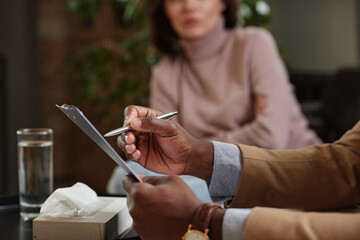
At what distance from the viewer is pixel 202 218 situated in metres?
0.79

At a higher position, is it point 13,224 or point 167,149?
point 167,149

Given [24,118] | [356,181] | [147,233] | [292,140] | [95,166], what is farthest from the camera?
[95,166]

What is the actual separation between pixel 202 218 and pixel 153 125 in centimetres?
19

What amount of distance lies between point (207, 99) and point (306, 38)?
1709 mm

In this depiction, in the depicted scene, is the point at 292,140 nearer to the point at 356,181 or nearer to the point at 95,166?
the point at 356,181

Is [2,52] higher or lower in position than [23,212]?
higher

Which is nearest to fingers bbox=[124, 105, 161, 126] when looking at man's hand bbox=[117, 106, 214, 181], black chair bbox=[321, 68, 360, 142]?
man's hand bbox=[117, 106, 214, 181]

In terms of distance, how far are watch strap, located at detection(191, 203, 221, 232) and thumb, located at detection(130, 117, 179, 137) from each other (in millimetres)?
167

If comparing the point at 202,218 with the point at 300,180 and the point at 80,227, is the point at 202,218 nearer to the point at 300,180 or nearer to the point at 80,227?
the point at 80,227

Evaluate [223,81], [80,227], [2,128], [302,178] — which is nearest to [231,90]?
[223,81]

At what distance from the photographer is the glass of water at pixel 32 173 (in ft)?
3.69

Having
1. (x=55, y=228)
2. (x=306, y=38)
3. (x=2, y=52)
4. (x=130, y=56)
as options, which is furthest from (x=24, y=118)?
(x=55, y=228)

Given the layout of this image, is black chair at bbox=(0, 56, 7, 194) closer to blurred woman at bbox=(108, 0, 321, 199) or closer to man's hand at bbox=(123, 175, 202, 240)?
blurred woman at bbox=(108, 0, 321, 199)

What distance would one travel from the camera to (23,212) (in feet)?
3.74
